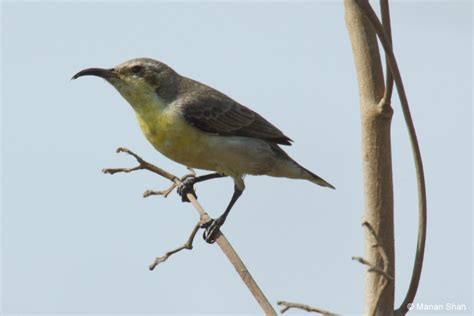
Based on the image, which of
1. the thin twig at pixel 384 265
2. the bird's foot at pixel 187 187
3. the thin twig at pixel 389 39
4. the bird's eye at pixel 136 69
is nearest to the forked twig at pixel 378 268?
the thin twig at pixel 384 265

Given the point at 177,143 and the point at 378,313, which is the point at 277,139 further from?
the point at 378,313

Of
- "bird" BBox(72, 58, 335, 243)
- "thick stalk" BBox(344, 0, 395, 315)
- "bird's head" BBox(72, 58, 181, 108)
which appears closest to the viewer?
"thick stalk" BBox(344, 0, 395, 315)

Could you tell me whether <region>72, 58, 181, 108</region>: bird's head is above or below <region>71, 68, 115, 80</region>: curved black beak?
below

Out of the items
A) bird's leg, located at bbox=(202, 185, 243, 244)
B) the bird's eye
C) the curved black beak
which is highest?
the curved black beak

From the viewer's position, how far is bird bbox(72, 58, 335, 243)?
6215mm

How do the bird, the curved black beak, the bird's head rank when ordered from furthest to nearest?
the bird's head, the bird, the curved black beak

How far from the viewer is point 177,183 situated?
402cm

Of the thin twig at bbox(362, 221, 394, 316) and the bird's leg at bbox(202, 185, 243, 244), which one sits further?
the bird's leg at bbox(202, 185, 243, 244)

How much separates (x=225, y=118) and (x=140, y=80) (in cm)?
93

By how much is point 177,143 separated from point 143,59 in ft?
3.12

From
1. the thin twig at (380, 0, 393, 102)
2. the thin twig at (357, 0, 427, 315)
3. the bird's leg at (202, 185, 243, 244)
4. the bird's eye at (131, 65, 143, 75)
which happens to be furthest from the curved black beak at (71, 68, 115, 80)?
the thin twig at (357, 0, 427, 315)

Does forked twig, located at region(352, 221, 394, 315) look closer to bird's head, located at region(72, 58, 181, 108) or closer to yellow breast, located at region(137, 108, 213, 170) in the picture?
yellow breast, located at region(137, 108, 213, 170)

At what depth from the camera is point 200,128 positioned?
21.2 ft

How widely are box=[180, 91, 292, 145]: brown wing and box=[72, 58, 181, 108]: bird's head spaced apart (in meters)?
0.24
